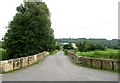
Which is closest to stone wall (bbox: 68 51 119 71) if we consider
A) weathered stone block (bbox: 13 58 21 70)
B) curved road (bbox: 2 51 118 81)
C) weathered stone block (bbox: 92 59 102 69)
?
weathered stone block (bbox: 92 59 102 69)

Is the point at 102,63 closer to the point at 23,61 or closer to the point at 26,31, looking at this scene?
the point at 23,61

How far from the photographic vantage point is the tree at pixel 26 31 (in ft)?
138

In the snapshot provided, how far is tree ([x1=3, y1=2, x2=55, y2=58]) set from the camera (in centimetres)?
4206

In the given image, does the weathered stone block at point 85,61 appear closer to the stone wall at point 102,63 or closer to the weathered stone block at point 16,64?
the stone wall at point 102,63

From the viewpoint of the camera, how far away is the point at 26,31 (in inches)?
1642

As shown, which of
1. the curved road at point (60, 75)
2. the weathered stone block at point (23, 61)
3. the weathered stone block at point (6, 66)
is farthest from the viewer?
the weathered stone block at point (23, 61)

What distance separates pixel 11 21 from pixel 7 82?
33.0 meters

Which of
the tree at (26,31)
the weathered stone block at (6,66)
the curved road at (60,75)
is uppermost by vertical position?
the tree at (26,31)

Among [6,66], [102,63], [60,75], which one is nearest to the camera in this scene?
[60,75]

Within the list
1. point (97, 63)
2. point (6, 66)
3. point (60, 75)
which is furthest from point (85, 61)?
point (60, 75)

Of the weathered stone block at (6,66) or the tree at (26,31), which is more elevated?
the tree at (26,31)

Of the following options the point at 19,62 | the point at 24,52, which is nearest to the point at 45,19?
the point at 24,52

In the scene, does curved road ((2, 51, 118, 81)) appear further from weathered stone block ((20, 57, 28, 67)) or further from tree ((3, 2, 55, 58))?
tree ((3, 2, 55, 58))

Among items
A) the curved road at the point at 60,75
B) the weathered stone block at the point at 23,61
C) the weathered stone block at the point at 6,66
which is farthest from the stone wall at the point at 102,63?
the weathered stone block at the point at 6,66
